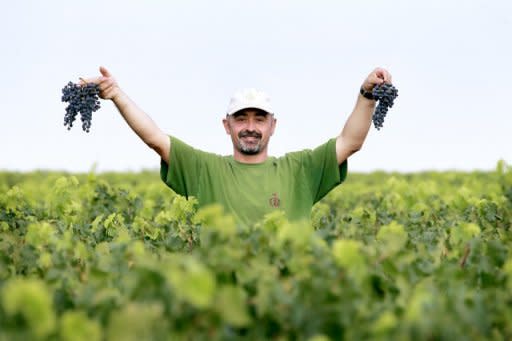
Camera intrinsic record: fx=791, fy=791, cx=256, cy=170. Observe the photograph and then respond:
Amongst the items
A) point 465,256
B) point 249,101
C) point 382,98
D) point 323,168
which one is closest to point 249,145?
point 249,101

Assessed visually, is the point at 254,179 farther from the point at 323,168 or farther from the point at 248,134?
the point at 323,168

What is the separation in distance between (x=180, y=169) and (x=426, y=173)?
1637 cm

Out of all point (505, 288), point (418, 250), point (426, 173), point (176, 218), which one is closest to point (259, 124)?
point (176, 218)

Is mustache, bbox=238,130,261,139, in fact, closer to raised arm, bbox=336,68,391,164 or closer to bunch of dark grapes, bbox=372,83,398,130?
raised arm, bbox=336,68,391,164

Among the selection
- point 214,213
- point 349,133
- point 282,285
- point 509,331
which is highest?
point 349,133

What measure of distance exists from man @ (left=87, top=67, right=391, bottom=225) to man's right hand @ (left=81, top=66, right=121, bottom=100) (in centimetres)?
2

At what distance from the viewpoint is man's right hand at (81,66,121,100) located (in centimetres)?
574

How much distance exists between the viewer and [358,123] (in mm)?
6051

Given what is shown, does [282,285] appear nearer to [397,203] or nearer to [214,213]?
[214,213]

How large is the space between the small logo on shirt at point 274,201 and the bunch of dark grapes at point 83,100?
1450 mm

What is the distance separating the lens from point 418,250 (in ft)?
13.3

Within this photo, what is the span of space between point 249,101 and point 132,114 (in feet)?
3.01

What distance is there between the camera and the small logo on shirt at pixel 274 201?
5.99 metres

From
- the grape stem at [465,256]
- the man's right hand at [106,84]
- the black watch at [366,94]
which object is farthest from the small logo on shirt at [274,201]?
the grape stem at [465,256]
